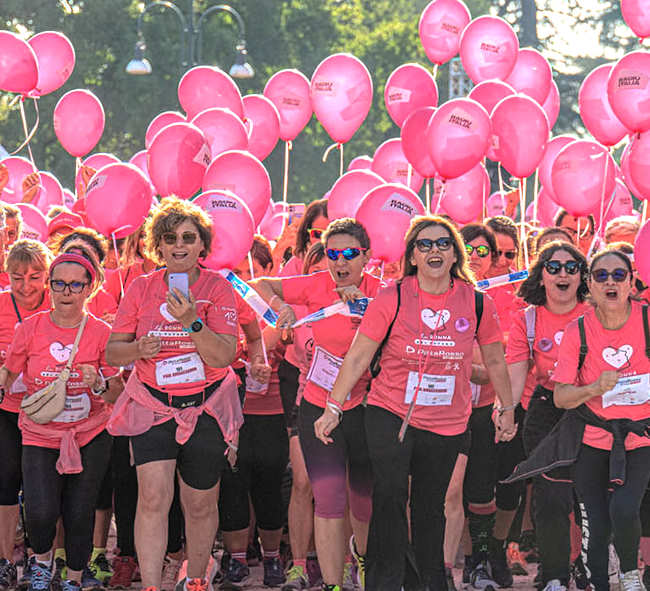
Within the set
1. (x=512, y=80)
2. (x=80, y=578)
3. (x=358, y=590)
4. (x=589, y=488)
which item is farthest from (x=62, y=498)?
(x=512, y=80)

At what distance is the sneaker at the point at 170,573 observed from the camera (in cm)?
720

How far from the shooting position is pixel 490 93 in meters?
9.81

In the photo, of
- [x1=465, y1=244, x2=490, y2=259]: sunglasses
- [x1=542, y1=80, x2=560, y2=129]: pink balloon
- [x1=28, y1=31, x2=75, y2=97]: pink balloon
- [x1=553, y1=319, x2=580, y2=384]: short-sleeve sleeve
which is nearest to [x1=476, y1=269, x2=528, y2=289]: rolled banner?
[x1=465, y1=244, x2=490, y2=259]: sunglasses

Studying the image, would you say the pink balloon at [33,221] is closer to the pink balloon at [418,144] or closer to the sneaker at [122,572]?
the pink balloon at [418,144]

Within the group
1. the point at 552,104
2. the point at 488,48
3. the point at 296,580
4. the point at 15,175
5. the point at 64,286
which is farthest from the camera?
the point at 15,175

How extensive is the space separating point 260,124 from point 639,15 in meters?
3.36

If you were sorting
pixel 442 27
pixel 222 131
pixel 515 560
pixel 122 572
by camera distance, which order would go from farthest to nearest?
pixel 442 27 → pixel 222 131 → pixel 515 560 → pixel 122 572

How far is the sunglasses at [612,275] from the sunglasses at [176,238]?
2023 millimetres

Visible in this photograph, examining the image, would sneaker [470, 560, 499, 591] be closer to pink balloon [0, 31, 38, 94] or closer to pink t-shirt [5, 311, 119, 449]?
pink t-shirt [5, 311, 119, 449]

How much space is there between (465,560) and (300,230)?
2.35 m

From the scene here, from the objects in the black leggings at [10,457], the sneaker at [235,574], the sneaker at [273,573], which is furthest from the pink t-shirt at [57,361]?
the sneaker at [273,573]

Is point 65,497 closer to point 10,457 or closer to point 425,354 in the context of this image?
point 10,457

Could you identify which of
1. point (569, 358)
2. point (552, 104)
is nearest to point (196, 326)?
point (569, 358)

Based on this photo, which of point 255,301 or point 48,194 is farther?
point 48,194
